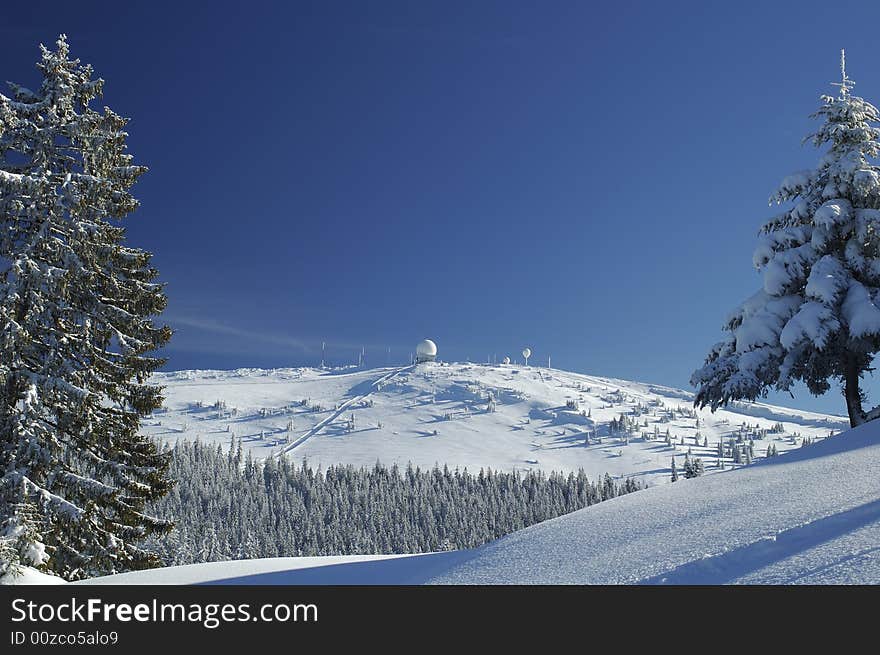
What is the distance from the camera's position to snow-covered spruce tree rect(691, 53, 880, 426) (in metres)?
15.4

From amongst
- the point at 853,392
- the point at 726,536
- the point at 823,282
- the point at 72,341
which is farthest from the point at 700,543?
the point at 72,341

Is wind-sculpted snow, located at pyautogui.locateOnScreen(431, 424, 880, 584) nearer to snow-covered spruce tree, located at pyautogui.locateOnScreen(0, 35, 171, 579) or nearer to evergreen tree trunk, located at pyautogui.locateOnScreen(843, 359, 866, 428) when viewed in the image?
evergreen tree trunk, located at pyautogui.locateOnScreen(843, 359, 866, 428)

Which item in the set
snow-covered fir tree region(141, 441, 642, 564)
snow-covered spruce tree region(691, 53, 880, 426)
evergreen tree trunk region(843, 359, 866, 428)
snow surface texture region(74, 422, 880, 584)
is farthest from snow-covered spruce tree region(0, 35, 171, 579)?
snow-covered fir tree region(141, 441, 642, 564)

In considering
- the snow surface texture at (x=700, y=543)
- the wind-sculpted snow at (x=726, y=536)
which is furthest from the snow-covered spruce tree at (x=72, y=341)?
the wind-sculpted snow at (x=726, y=536)

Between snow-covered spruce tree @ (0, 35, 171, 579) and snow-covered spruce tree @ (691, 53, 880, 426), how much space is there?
51.7ft

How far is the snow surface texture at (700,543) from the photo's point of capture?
223 inches

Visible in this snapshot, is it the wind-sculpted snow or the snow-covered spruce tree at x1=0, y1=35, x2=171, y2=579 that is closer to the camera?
the wind-sculpted snow

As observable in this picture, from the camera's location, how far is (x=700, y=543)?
21.5 feet

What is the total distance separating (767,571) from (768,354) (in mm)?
12255

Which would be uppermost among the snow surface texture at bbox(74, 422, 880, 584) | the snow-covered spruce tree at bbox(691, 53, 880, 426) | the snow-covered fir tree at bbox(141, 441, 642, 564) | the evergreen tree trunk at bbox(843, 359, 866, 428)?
the snow-covered spruce tree at bbox(691, 53, 880, 426)

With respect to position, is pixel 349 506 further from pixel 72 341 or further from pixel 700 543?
pixel 700 543
